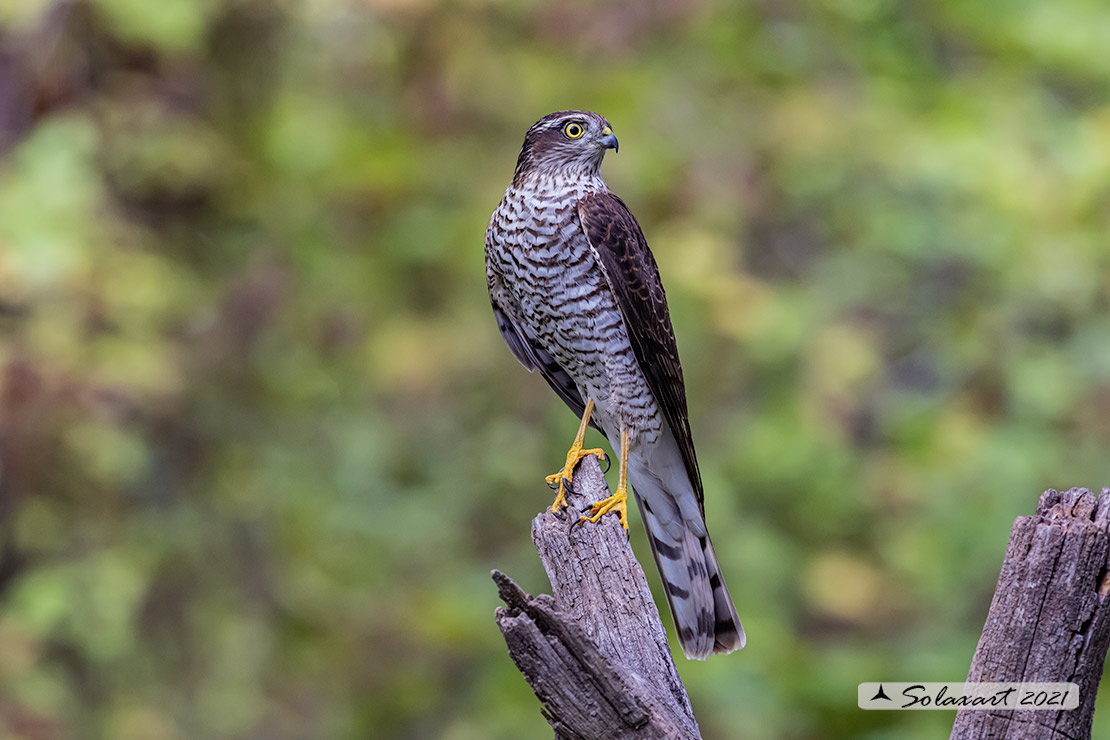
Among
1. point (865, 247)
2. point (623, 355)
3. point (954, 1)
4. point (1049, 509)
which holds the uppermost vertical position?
point (954, 1)

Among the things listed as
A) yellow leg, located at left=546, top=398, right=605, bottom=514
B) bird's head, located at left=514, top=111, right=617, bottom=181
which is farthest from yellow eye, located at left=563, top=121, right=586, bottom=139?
yellow leg, located at left=546, top=398, right=605, bottom=514

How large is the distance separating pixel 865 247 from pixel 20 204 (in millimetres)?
4380

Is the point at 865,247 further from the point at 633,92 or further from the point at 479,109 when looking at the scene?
the point at 479,109

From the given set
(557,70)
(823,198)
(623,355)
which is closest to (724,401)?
(823,198)

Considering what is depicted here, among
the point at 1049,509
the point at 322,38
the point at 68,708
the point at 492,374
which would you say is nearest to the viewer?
the point at 1049,509

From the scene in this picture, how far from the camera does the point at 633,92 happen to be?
6.41 metres

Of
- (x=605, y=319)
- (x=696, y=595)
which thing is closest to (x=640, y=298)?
(x=605, y=319)

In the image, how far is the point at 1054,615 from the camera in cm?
218

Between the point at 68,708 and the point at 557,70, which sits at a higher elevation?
the point at 557,70

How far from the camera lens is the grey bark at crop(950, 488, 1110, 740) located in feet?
7.09

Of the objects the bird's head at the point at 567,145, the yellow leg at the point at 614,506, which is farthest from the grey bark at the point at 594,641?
the bird's head at the point at 567,145

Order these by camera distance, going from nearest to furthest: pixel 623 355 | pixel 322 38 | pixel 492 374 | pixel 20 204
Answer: pixel 623 355 → pixel 20 204 → pixel 492 374 → pixel 322 38

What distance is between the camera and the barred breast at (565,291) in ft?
11.4

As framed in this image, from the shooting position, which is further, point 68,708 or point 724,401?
point 724,401
